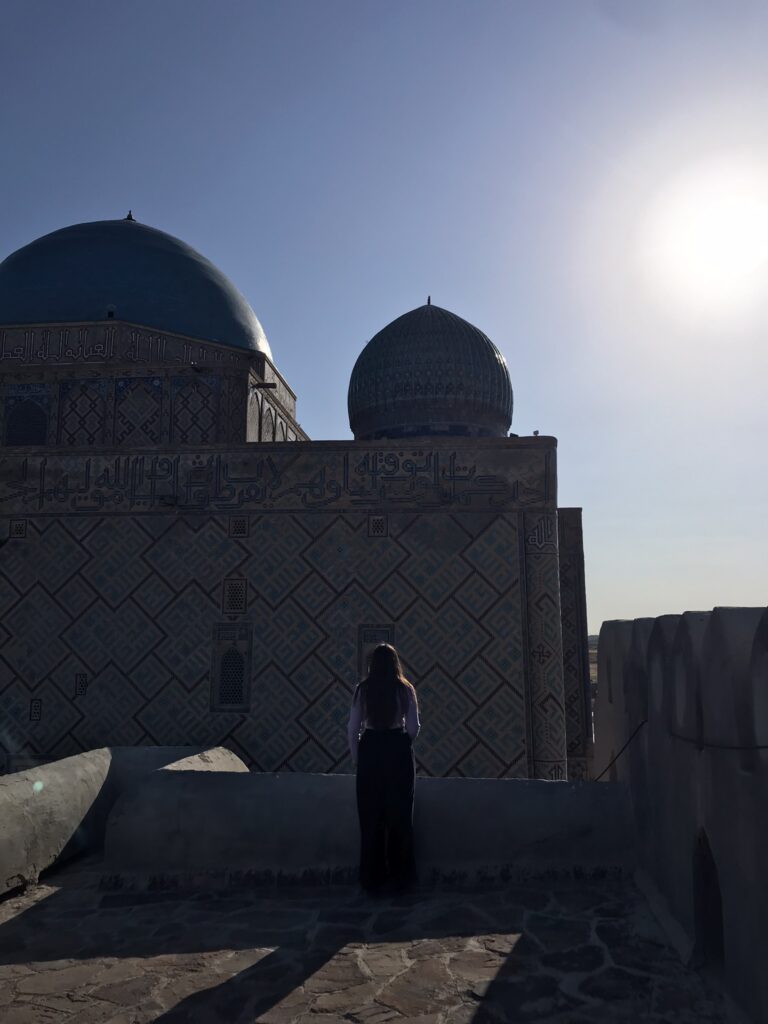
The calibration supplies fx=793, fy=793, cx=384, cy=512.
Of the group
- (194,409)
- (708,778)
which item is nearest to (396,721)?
(708,778)

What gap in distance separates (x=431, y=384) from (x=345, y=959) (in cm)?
916

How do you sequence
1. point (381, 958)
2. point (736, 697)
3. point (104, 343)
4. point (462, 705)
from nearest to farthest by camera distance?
1. point (736, 697)
2. point (381, 958)
3. point (462, 705)
4. point (104, 343)

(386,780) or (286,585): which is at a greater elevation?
(286,585)

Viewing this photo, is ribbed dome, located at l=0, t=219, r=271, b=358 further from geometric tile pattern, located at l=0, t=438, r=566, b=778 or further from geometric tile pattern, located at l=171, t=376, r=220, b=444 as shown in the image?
geometric tile pattern, located at l=0, t=438, r=566, b=778

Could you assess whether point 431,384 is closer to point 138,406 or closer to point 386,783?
point 138,406

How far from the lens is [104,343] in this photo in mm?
9969

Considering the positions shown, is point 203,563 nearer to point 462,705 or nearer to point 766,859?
point 462,705

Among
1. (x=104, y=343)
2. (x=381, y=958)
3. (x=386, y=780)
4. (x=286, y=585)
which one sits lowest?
(x=381, y=958)

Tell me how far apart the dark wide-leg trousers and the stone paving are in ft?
0.50

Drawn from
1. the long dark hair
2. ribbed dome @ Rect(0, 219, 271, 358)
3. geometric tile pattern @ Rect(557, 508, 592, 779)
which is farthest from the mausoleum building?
the long dark hair

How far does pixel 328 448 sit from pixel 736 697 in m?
5.76

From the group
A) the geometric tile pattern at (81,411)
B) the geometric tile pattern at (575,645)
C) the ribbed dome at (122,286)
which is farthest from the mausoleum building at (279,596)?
the ribbed dome at (122,286)

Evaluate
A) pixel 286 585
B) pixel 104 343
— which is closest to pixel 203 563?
pixel 286 585

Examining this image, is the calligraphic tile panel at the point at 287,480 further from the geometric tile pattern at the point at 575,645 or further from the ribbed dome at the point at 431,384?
the ribbed dome at the point at 431,384
